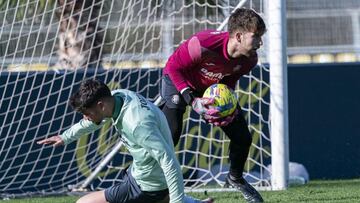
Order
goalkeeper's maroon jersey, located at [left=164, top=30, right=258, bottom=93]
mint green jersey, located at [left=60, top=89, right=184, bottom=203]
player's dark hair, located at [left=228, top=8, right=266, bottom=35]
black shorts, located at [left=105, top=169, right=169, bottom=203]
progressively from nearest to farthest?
mint green jersey, located at [left=60, top=89, right=184, bottom=203] < black shorts, located at [left=105, top=169, right=169, bottom=203] < player's dark hair, located at [left=228, top=8, right=266, bottom=35] < goalkeeper's maroon jersey, located at [left=164, top=30, right=258, bottom=93]

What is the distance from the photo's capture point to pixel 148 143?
5.79 m

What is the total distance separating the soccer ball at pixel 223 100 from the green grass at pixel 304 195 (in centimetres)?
142

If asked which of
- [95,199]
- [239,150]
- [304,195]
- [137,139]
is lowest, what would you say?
[304,195]

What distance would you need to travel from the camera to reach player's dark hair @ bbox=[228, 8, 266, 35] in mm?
7400

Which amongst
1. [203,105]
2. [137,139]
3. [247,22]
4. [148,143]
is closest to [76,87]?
[203,105]

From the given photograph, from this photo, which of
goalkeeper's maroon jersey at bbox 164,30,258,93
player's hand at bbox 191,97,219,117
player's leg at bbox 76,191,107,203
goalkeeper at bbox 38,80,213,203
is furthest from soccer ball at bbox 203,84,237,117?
player's leg at bbox 76,191,107,203

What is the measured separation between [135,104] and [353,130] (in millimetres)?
6083

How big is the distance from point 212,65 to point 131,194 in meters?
1.84

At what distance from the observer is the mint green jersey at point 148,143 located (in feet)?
18.7

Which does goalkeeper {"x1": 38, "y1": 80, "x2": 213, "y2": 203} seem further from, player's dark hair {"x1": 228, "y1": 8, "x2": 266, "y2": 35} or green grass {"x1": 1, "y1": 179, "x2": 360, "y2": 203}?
green grass {"x1": 1, "y1": 179, "x2": 360, "y2": 203}

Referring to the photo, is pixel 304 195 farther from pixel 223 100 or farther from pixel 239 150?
pixel 223 100

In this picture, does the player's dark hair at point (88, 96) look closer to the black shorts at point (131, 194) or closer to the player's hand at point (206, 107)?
the black shorts at point (131, 194)

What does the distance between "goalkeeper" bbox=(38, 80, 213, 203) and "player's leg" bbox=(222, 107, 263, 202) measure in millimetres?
1818

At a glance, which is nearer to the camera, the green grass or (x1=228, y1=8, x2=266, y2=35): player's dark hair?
(x1=228, y1=8, x2=266, y2=35): player's dark hair
